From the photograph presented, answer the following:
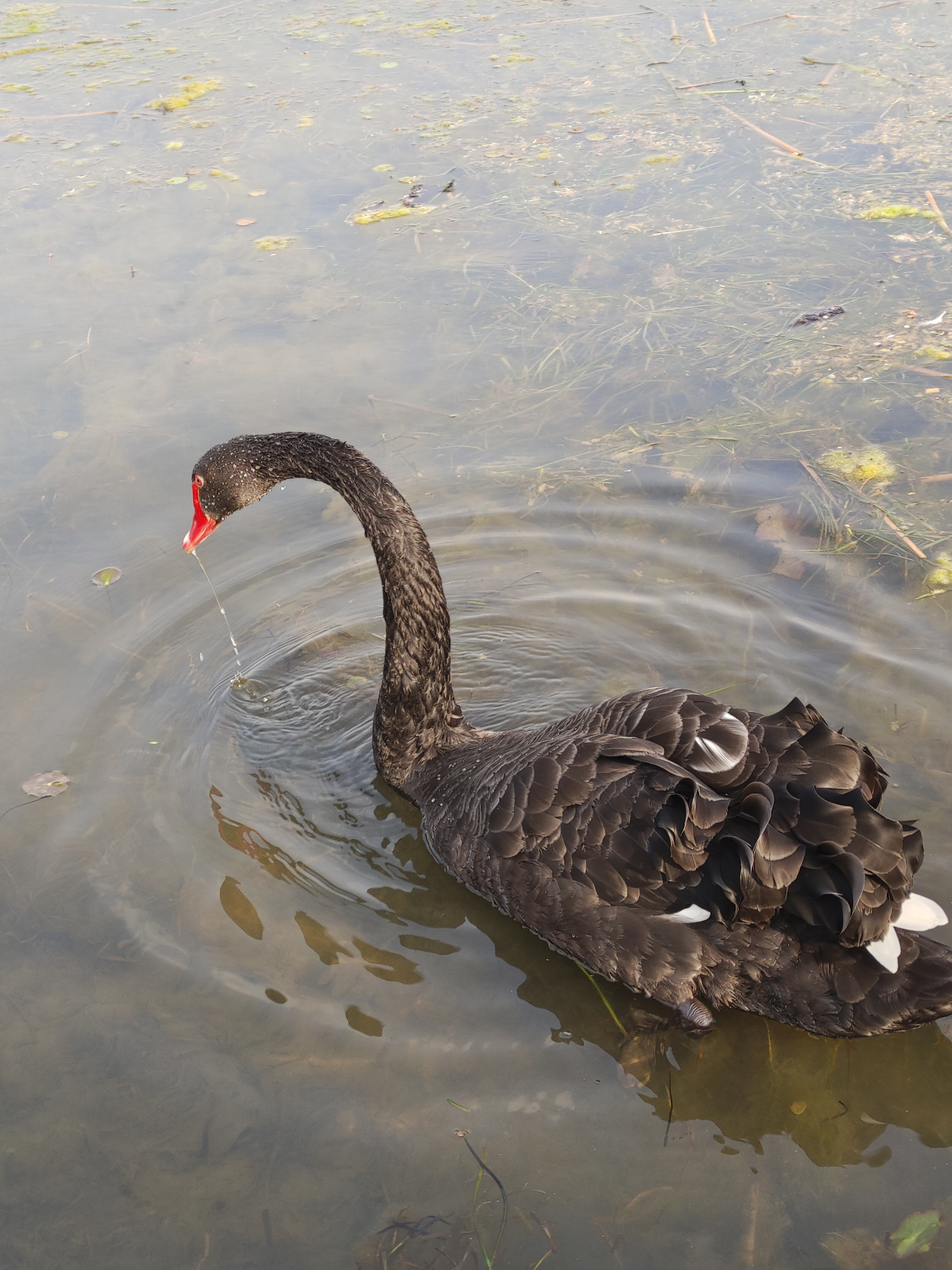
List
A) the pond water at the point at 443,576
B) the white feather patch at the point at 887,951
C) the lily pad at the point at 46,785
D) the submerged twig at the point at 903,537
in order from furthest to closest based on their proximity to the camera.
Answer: the submerged twig at the point at 903,537
the lily pad at the point at 46,785
the pond water at the point at 443,576
the white feather patch at the point at 887,951

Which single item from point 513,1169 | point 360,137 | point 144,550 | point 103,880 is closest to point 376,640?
point 144,550

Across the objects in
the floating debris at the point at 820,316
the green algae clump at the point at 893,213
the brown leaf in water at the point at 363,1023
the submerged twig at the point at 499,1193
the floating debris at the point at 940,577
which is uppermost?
the green algae clump at the point at 893,213

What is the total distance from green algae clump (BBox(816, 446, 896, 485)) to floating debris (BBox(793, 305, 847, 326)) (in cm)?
133

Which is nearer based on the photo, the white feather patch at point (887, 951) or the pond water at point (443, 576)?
the white feather patch at point (887, 951)

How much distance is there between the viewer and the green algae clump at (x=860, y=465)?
588 centimetres

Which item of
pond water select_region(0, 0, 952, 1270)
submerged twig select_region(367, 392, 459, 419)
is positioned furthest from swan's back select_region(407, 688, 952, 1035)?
submerged twig select_region(367, 392, 459, 419)

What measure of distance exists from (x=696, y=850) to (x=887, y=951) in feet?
1.95

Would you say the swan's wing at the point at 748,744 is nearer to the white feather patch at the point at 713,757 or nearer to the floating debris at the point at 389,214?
the white feather patch at the point at 713,757

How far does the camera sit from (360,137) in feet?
31.6

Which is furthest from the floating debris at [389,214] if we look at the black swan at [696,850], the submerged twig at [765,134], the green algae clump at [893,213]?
the black swan at [696,850]

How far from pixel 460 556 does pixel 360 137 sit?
5.55 metres

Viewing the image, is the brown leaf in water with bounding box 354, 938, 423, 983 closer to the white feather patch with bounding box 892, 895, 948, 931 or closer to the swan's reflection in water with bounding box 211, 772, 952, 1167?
the swan's reflection in water with bounding box 211, 772, 952, 1167

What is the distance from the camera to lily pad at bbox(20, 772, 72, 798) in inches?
181

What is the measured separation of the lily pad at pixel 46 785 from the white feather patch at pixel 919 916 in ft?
10.9
